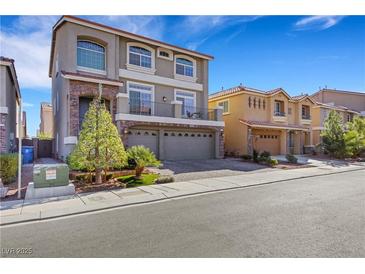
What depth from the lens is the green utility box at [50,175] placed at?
8.96 metres

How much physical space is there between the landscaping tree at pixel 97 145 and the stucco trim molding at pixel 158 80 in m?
7.58

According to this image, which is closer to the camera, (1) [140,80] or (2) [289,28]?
(2) [289,28]

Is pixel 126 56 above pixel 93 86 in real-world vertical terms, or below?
above

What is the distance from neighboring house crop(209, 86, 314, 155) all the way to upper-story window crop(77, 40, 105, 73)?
12.4m

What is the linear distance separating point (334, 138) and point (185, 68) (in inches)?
610

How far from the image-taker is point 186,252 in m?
4.36

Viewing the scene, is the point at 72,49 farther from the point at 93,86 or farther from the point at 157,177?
the point at 157,177

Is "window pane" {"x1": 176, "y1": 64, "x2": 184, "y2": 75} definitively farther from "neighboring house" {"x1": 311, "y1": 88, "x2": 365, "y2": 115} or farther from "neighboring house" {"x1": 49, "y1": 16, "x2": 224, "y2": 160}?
"neighboring house" {"x1": 311, "y1": 88, "x2": 365, "y2": 115}

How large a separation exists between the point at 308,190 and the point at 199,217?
564 centimetres

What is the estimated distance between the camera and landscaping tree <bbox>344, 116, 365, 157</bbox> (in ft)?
78.8

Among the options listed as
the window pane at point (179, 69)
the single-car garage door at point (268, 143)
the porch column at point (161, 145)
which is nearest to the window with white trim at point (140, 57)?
the window pane at point (179, 69)

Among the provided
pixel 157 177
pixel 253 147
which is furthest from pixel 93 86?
pixel 253 147

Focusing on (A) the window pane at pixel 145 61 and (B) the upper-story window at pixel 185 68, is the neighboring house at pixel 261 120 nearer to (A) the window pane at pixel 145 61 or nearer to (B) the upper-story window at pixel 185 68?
(B) the upper-story window at pixel 185 68

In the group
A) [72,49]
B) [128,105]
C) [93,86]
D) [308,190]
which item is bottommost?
[308,190]
